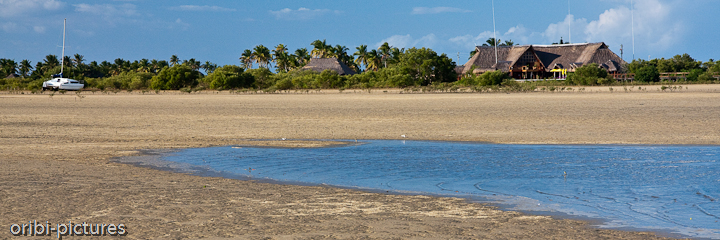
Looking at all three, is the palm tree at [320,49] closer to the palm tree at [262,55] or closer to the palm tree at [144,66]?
the palm tree at [262,55]

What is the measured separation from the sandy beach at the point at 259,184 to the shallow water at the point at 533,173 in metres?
0.82

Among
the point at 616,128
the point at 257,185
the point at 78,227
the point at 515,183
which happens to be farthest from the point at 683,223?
the point at 616,128

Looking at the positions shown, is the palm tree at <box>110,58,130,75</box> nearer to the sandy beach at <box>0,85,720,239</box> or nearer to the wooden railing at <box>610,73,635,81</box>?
the wooden railing at <box>610,73,635,81</box>

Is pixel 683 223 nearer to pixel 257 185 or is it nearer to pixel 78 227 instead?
pixel 257 185

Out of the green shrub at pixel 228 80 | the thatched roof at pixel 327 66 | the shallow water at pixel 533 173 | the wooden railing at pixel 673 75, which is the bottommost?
the shallow water at pixel 533 173

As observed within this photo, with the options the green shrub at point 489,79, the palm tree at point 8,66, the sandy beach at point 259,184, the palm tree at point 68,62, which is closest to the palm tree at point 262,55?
the palm tree at point 68,62

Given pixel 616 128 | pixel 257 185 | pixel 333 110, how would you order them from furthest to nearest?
pixel 333 110
pixel 616 128
pixel 257 185

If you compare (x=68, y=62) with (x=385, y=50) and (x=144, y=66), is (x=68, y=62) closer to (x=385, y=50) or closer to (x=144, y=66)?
(x=144, y=66)

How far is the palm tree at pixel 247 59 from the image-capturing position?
355ft

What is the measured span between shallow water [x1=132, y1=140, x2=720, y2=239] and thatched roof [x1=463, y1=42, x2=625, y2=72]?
224 feet

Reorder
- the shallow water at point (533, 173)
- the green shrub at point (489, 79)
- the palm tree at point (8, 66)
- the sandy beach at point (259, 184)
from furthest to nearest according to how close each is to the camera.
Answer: the palm tree at point (8, 66), the green shrub at point (489, 79), the shallow water at point (533, 173), the sandy beach at point (259, 184)

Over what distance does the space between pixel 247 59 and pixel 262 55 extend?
7.23 meters

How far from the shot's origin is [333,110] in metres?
26.9

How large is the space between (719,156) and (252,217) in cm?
967
